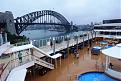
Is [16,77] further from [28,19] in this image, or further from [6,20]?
[28,19]

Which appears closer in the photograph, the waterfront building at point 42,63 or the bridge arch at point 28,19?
the waterfront building at point 42,63

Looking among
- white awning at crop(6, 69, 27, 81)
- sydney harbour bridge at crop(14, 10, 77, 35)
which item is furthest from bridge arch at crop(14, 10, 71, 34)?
white awning at crop(6, 69, 27, 81)

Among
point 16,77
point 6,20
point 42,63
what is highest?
point 6,20

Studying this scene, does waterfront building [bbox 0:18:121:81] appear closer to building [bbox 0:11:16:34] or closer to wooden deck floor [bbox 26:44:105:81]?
wooden deck floor [bbox 26:44:105:81]

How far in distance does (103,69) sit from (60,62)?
6.25m

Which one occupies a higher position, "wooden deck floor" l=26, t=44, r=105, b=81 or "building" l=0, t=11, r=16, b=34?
"building" l=0, t=11, r=16, b=34

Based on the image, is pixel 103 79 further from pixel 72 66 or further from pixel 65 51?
pixel 65 51

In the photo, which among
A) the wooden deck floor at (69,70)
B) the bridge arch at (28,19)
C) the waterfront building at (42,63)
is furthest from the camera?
the bridge arch at (28,19)

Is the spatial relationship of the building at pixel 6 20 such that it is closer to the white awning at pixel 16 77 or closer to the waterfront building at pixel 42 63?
the waterfront building at pixel 42 63

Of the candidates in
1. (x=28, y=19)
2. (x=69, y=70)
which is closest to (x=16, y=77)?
(x=69, y=70)

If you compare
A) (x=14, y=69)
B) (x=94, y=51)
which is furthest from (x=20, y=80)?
(x=94, y=51)

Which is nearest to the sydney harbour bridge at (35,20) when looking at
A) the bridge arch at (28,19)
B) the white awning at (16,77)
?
the bridge arch at (28,19)

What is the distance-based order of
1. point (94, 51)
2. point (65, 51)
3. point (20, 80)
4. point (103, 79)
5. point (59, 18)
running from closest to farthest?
point (20, 80) < point (103, 79) < point (65, 51) < point (94, 51) < point (59, 18)

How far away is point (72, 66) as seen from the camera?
71.8ft
